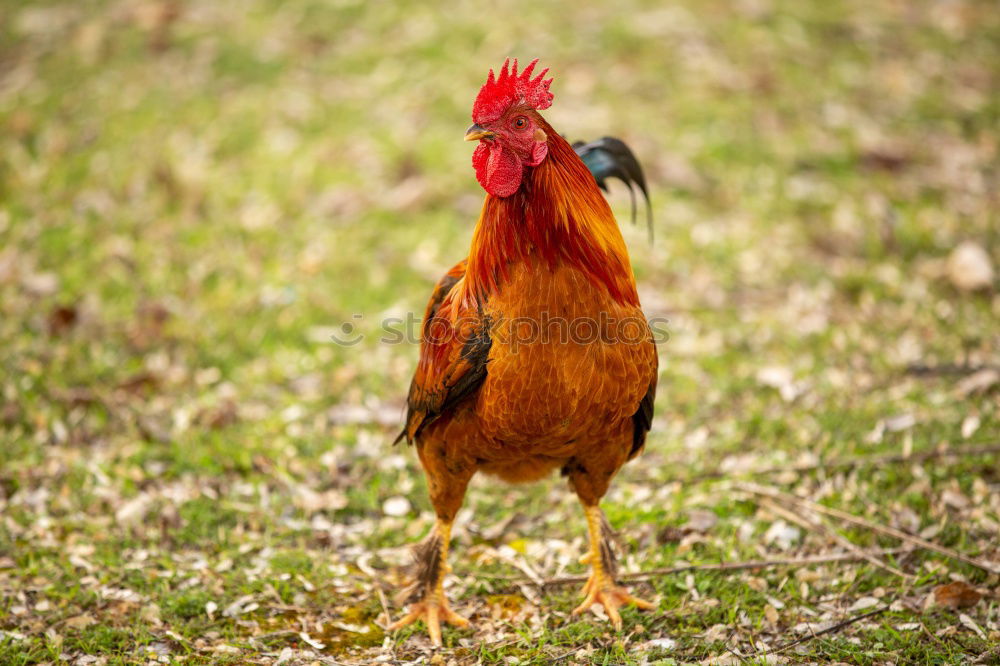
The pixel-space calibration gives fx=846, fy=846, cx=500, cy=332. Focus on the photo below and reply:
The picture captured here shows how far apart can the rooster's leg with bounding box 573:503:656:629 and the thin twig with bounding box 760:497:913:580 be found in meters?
0.98

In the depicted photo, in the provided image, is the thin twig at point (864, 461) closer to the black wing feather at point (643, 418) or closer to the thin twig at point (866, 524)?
the thin twig at point (866, 524)

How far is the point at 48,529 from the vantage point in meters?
4.41

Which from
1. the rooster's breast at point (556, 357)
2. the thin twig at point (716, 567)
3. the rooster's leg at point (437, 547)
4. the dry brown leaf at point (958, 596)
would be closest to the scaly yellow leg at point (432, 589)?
the rooster's leg at point (437, 547)

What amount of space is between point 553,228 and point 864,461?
2625 millimetres

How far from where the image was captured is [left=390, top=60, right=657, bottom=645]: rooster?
3191 mm

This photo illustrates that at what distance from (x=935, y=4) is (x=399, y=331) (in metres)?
8.67

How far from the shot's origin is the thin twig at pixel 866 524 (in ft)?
13.1

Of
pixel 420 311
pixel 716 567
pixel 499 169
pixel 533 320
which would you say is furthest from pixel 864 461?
pixel 420 311

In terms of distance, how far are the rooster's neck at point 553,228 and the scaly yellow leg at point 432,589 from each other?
1305 mm

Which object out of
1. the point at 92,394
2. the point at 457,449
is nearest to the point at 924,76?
the point at 457,449

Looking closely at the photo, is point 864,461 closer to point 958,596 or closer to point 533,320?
point 958,596

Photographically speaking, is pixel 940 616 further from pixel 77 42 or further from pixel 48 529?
pixel 77 42

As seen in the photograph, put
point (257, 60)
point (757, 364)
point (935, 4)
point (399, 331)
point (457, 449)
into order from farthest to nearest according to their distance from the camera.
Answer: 1. point (935, 4)
2. point (257, 60)
3. point (399, 331)
4. point (757, 364)
5. point (457, 449)

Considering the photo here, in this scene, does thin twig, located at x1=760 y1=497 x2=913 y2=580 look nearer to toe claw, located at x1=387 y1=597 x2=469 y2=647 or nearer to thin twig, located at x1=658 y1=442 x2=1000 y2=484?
thin twig, located at x1=658 y1=442 x2=1000 y2=484
